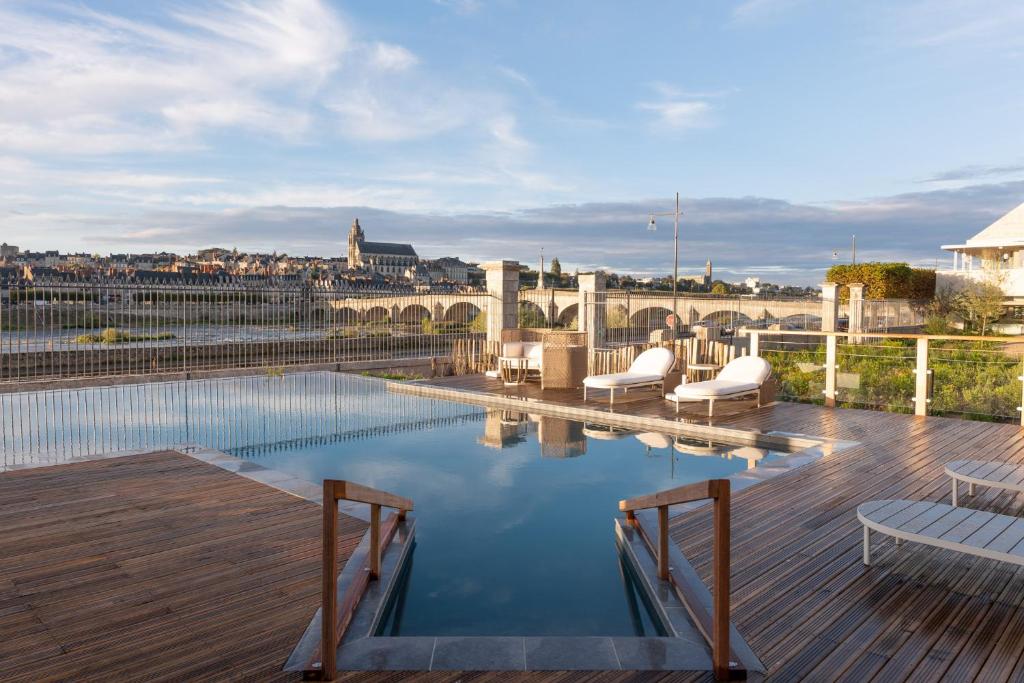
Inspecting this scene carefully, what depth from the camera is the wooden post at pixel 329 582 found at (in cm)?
239

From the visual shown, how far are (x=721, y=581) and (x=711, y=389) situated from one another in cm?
622

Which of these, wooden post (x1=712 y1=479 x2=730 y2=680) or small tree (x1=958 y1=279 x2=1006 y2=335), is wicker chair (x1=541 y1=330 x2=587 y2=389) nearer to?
wooden post (x1=712 y1=479 x2=730 y2=680)

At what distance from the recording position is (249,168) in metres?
18.2

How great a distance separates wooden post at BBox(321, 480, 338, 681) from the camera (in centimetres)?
239

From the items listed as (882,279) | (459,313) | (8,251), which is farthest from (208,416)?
(8,251)

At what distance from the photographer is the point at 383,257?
13838 centimetres

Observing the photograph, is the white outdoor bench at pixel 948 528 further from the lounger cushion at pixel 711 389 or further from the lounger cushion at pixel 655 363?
the lounger cushion at pixel 655 363

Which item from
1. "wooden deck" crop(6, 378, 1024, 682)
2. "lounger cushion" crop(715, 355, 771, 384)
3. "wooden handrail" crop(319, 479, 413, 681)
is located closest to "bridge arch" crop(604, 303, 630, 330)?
"lounger cushion" crop(715, 355, 771, 384)

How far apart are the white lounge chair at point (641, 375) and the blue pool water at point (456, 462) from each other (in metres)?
1.10

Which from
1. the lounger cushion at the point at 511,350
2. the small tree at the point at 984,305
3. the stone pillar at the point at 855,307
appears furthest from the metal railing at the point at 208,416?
the small tree at the point at 984,305

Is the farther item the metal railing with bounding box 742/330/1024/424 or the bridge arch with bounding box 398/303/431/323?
the bridge arch with bounding box 398/303/431/323

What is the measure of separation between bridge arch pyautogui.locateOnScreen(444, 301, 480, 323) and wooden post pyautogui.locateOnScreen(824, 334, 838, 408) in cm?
1001

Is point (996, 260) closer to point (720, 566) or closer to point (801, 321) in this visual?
point (801, 321)

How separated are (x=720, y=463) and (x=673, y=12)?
8.27m
